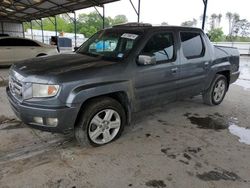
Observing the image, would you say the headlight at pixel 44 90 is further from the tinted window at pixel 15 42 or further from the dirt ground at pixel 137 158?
the tinted window at pixel 15 42

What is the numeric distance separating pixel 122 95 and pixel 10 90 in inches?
66.1

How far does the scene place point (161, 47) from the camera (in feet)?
12.9

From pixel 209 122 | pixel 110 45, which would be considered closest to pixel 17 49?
pixel 110 45

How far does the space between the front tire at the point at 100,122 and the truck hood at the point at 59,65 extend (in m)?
0.51

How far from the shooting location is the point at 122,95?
11.6ft

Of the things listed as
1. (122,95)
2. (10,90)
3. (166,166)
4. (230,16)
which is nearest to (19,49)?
(10,90)

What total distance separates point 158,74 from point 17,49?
8.68 metres

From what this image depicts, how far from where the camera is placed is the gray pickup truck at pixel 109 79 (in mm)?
2924

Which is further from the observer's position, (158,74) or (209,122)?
(209,122)

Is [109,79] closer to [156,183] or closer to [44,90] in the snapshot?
[44,90]

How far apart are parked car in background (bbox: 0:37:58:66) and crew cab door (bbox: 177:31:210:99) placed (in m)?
7.14

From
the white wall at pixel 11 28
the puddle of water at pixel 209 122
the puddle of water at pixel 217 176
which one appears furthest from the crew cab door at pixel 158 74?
the white wall at pixel 11 28

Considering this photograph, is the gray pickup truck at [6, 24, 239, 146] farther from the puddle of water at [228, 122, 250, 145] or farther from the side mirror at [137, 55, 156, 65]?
the puddle of water at [228, 122, 250, 145]

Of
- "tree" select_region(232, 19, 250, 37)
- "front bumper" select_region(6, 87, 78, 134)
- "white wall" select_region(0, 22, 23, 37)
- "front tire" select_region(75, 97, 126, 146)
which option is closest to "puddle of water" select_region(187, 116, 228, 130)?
"front tire" select_region(75, 97, 126, 146)
